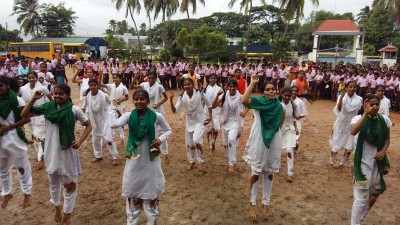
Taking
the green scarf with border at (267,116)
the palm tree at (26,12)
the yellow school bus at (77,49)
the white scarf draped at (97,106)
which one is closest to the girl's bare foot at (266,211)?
the green scarf with border at (267,116)

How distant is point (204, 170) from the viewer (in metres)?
6.53

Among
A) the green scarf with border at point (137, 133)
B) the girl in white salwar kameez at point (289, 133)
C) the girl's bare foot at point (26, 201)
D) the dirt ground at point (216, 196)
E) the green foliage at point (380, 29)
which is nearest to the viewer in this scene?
the green scarf with border at point (137, 133)

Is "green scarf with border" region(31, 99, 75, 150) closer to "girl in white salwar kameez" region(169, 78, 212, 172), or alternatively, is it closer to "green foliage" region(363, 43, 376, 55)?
"girl in white salwar kameez" region(169, 78, 212, 172)

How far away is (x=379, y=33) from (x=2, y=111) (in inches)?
1793

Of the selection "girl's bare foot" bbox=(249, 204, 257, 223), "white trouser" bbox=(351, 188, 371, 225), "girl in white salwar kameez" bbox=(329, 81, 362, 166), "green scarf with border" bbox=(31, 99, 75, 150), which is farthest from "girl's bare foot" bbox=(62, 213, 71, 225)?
"girl in white salwar kameez" bbox=(329, 81, 362, 166)

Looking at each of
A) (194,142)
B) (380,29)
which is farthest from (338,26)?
(194,142)

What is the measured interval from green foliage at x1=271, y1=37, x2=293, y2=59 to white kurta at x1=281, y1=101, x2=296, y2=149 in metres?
24.2

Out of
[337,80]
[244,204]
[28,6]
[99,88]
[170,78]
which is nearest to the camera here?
[244,204]

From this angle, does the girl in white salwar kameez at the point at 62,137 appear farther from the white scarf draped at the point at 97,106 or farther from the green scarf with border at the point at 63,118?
the white scarf draped at the point at 97,106

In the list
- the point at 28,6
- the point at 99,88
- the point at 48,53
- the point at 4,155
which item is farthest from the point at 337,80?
the point at 28,6

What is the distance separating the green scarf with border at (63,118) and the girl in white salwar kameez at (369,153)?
3386 millimetres

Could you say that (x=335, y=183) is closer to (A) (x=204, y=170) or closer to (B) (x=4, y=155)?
(A) (x=204, y=170)

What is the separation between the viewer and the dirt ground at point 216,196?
468cm

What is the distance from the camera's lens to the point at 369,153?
13.2 ft
